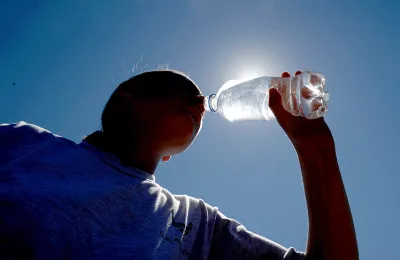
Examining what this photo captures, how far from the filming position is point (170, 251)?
144cm

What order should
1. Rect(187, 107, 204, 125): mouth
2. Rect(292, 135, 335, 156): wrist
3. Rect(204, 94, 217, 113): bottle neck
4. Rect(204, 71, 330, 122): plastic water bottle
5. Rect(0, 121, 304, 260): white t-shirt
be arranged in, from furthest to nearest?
Rect(204, 94, 217, 113): bottle neck, Rect(187, 107, 204, 125): mouth, Rect(204, 71, 330, 122): plastic water bottle, Rect(292, 135, 335, 156): wrist, Rect(0, 121, 304, 260): white t-shirt

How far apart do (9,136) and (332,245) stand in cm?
155

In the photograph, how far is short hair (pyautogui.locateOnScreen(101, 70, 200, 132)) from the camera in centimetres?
204

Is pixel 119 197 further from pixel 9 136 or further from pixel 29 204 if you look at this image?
pixel 9 136

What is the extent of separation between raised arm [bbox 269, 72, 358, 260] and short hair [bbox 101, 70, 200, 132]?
0.64 meters

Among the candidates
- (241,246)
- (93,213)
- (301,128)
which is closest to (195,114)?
(301,128)

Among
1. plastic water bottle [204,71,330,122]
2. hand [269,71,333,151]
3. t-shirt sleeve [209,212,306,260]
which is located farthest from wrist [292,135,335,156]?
t-shirt sleeve [209,212,306,260]

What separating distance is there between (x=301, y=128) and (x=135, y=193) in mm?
914

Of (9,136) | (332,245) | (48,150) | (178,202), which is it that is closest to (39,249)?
(48,150)

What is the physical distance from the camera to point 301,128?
1.71 m

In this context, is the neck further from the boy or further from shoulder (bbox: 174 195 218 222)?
shoulder (bbox: 174 195 218 222)

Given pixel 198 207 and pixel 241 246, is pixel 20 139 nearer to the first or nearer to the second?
pixel 198 207

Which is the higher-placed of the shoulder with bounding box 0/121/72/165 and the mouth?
the mouth

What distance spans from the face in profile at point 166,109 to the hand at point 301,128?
50 centimetres
